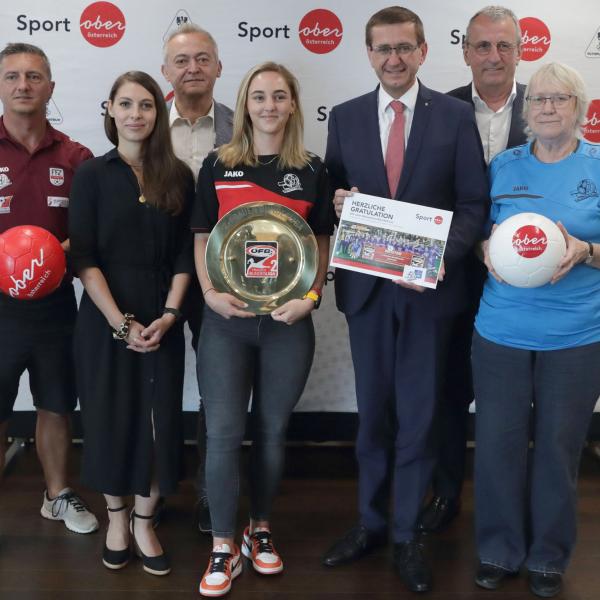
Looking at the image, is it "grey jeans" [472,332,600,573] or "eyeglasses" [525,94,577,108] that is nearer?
"eyeglasses" [525,94,577,108]

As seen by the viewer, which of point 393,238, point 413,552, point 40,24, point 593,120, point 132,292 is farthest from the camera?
point 593,120

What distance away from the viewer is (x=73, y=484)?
3.23 meters

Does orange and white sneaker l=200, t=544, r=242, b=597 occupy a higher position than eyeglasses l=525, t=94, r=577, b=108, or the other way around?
eyeglasses l=525, t=94, r=577, b=108

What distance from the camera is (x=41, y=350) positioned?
267 cm

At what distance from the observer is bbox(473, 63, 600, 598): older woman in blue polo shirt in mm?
2152

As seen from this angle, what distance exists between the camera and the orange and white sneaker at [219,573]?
93.4 inches

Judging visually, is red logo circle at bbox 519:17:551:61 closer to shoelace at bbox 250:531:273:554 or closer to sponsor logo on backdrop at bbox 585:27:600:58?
sponsor logo on backdrop at bbox 585:27:600:58

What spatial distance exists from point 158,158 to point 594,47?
235 cm

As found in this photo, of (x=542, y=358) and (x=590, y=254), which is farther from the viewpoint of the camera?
(x=542, y=358)

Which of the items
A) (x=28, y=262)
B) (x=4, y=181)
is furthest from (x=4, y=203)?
(x=28, y=262)

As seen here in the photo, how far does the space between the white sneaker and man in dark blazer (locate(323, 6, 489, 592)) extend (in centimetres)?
97

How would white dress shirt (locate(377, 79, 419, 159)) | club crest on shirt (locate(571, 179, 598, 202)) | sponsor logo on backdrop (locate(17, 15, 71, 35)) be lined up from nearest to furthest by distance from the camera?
club crest on shirt (locate(571, 179, 598, 202)) < white dress shirt (locate(377, 79, 419, 159)) < sponsor logo on backdrop (locate(17, 15, 71, 35))

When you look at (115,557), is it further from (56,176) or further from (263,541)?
(56,176)

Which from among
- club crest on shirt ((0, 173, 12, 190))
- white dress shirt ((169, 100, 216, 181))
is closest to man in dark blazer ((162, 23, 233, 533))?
white dress shirt ((169, 100, 216, 181))
